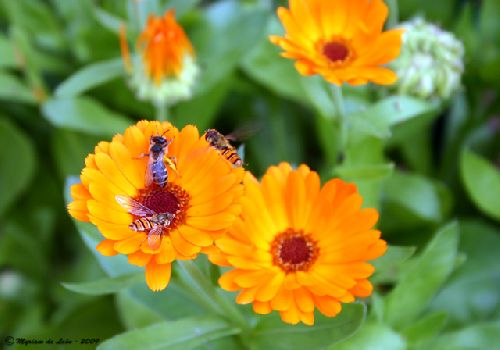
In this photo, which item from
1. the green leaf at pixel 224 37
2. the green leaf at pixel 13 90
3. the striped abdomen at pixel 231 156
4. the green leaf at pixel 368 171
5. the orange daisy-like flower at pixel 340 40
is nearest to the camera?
the striped abdomen at pixel 231 156

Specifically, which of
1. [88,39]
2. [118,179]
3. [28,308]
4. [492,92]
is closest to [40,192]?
[28,308]

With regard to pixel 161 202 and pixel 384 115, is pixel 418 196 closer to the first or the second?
pixel 384 115

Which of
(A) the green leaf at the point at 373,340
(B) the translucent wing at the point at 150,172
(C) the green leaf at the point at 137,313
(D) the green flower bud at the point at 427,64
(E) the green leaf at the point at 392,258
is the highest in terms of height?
(D) the green flower bud at the point at 427,64

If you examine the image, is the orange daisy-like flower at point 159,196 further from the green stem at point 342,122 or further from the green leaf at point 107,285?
the green stem at point 342,122

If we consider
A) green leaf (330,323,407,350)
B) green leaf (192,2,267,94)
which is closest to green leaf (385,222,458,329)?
green leaf (330,323,407,350)

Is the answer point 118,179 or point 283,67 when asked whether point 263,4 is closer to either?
point 283,67

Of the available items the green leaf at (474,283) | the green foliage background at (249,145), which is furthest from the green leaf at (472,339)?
the green leaf at (474,283)
